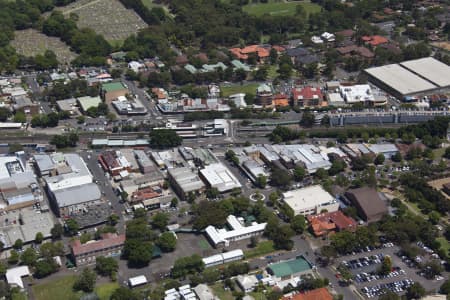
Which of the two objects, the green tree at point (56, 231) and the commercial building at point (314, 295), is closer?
the commercial building at point (314, 295)

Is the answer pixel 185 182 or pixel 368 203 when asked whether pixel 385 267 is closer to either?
pixel 368 203

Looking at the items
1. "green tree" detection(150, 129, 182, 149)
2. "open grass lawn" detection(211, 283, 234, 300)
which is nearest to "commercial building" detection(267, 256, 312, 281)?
"open grass lawn" detection(211, 283, 234, 300)

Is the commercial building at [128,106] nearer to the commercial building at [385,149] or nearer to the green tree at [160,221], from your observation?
the green tree at [160,221]

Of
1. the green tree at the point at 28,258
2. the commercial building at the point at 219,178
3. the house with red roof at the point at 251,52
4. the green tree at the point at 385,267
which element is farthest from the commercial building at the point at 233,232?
the house with red roof at the point at 251,52

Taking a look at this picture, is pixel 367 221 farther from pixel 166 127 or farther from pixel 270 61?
pixel 270 61

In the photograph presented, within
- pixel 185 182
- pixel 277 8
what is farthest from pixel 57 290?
pixel 277 8

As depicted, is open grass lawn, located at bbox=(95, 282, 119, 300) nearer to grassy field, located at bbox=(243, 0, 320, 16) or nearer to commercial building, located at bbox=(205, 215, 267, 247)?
commercial building, located at bbox=(205, 215, 267, 247)
